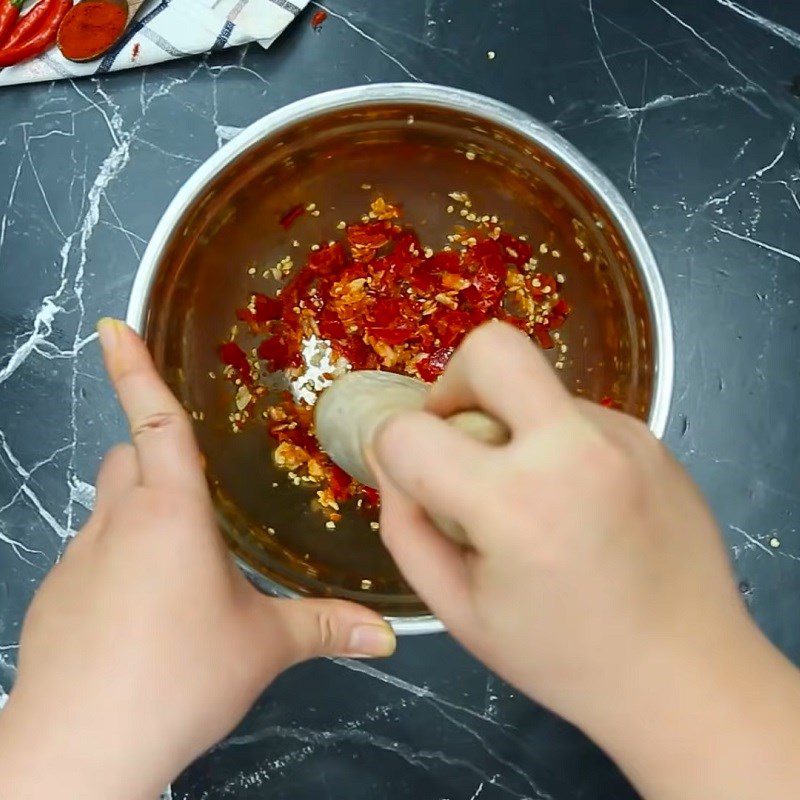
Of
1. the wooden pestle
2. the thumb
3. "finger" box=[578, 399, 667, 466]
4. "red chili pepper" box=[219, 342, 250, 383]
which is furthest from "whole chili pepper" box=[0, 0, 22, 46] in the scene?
"finger" box=[578, 399, 667, 466]

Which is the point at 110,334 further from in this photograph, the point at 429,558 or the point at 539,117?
the point at 539,117

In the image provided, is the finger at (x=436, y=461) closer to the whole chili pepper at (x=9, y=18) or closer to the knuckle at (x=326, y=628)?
the knuckle at (x=326, y=628)

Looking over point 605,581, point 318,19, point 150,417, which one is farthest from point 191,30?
point 605,581

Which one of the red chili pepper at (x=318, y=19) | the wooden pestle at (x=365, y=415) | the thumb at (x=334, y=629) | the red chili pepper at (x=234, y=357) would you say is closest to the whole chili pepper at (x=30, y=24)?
the red chili pepper at (x=318, y=19)

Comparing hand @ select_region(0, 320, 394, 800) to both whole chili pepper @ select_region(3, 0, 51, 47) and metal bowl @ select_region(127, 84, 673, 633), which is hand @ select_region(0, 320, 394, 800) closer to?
metal bowl @ select_region(127, 84, 673, 633)

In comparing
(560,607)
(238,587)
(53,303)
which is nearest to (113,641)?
(238,587)

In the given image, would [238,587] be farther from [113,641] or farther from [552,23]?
[552,23]
